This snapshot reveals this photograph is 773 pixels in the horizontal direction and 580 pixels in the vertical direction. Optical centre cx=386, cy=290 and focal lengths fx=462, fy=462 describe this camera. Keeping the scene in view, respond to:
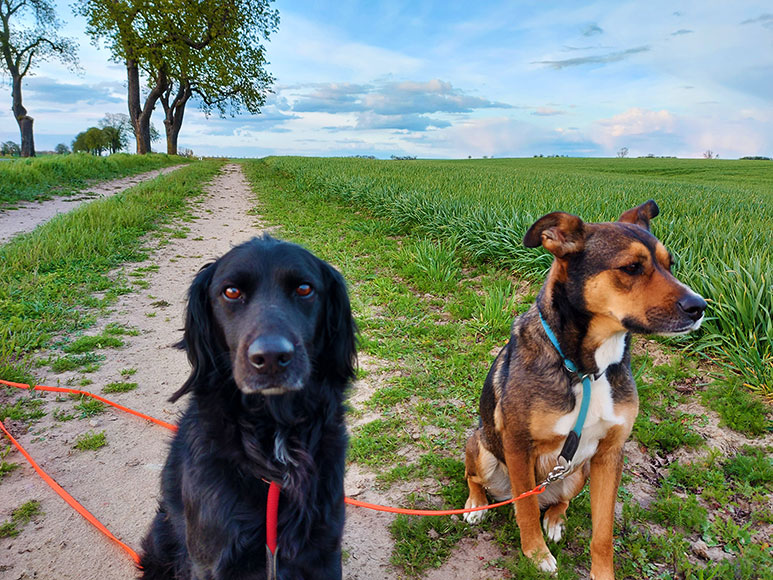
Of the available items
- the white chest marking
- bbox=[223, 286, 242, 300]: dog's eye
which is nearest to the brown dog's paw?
the white chest marking

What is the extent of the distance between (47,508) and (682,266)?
607 centimetres

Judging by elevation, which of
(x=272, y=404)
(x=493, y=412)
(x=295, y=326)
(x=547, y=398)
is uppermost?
(x=295, y=326)

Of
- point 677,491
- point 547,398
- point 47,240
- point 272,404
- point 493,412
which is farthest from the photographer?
point 47,240

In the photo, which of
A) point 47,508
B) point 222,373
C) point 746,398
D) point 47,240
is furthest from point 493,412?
point 47,240

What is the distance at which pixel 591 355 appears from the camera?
93.6 inches

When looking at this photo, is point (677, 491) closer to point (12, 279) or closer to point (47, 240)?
point (12, 279)

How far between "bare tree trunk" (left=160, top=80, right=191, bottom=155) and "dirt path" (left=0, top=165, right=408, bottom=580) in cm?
3889

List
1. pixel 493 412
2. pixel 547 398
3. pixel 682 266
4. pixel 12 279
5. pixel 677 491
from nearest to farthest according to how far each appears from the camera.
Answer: pixel 547 398 → pixel 493 412 → pixel 677 491 → pixel 682 266 → pixel 12 279

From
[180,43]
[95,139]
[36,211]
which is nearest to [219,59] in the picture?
[180,43]

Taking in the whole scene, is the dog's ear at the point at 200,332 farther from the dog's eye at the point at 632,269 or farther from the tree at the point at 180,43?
the tree at the point at 180,43

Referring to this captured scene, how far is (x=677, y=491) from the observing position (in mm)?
3004

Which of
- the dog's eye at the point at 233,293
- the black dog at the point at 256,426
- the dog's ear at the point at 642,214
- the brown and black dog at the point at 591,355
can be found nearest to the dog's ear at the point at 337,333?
the black dog at the point at 256,426

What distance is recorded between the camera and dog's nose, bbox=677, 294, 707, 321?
2.23m

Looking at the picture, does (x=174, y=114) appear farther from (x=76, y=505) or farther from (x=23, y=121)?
(x=76, y=505)
